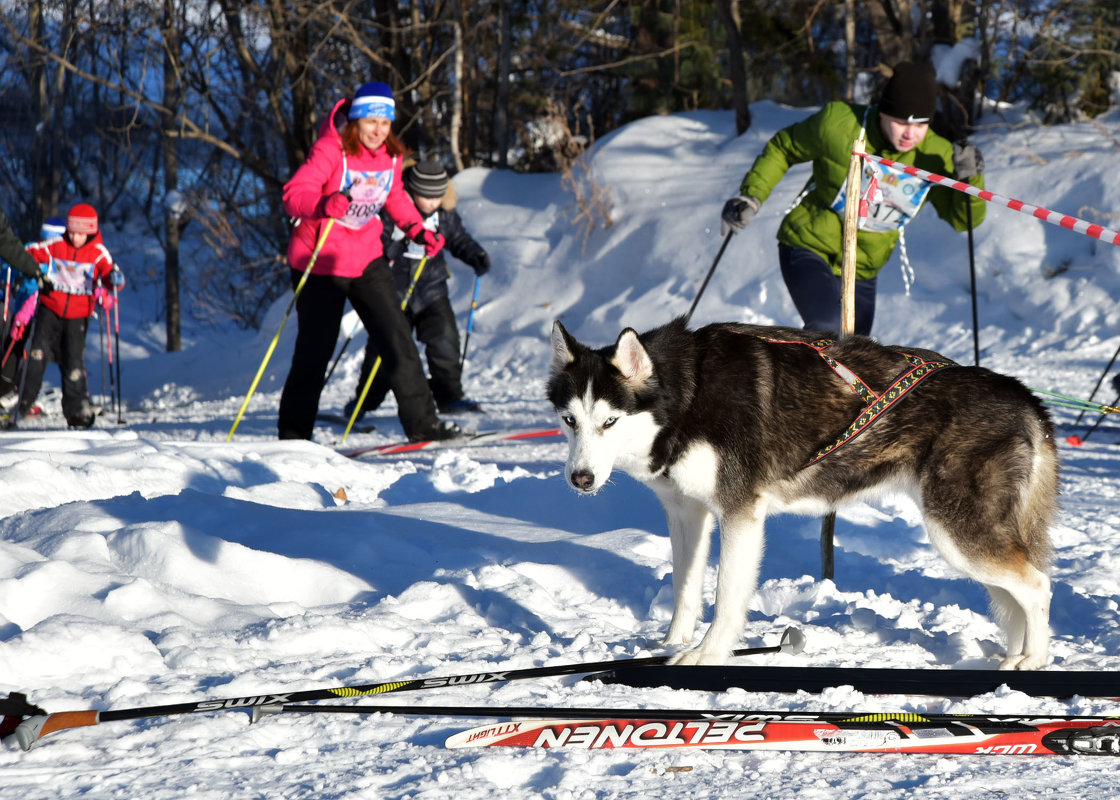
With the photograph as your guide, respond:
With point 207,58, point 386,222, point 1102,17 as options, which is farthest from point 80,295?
point 1102,17

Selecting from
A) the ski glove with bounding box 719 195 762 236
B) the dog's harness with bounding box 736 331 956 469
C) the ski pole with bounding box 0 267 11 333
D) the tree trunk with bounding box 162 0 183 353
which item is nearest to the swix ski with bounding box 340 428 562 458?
the ski glove with bounding box 719 195 762 236

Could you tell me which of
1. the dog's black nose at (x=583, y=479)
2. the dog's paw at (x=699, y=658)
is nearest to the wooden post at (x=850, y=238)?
the dog's paw at (x=699, y=658)

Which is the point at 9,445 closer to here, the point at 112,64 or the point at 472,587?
the point at 472,587

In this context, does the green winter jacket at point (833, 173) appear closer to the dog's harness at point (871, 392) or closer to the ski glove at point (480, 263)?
the dog's harness at point (871, 392)

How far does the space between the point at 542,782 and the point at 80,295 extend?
8.81 metres

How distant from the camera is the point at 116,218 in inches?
1074

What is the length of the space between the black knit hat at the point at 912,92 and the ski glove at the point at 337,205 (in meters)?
3.00

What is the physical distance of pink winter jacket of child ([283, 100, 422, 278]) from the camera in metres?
5.82

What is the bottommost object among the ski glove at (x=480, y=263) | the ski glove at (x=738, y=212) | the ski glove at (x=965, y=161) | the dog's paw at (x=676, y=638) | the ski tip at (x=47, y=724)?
the dog's paw at (x=676, y=638)

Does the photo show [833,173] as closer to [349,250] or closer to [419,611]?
[419,611]

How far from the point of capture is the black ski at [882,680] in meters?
2.58

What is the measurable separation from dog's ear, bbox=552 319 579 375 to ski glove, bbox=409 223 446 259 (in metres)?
4.03

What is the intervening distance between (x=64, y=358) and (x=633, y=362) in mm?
8228

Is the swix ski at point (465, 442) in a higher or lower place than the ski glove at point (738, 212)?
lower
